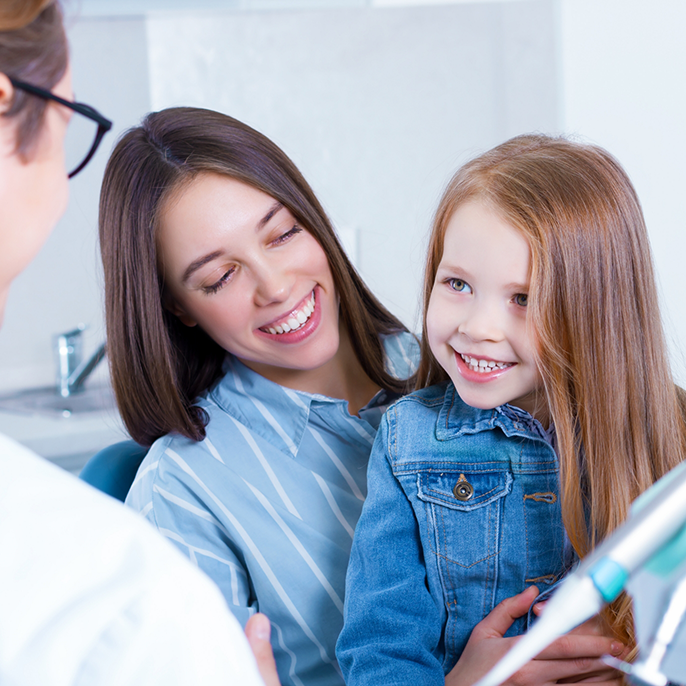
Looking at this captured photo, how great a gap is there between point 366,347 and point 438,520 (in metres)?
0.48

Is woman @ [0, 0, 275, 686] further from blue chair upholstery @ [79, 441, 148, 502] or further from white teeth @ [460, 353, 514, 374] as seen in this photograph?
blue chair upholstery @ [79, 441, 148, 502]

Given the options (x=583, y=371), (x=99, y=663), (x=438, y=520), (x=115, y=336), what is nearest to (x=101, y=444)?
(x=115, y=336)

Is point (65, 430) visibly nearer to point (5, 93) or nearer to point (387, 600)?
point (387, 600)

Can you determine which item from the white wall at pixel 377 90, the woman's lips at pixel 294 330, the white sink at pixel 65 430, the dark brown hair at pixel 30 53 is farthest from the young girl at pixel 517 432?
the white wall at pixel 377 90

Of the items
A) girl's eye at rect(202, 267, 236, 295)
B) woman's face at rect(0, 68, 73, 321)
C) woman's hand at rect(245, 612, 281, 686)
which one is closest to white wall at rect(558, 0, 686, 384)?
girl's eye at rect(202, 267, 236, 295)

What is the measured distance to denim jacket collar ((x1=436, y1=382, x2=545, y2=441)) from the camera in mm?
1097

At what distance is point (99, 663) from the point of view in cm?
51

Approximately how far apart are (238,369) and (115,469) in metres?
0.30

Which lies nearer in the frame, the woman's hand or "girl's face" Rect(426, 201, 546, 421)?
the woman's hand

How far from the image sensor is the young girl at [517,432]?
964 millimetres

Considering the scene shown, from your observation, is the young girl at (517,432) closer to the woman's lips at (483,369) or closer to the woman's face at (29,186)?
the woman's lips at (483,369)

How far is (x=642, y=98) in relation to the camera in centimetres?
255

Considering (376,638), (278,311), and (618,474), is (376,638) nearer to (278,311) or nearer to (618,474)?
(618,474)

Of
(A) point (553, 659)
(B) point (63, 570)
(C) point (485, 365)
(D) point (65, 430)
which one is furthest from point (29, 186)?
(D) point (65, 430)
